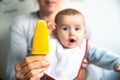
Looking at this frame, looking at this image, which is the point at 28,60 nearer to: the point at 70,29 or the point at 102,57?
the point at 70,29

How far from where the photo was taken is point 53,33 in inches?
42.7

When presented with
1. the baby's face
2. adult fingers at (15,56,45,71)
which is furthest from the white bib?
adult fingers at (15,56,45,71)

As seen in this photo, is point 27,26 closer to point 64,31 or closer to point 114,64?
point 64,31

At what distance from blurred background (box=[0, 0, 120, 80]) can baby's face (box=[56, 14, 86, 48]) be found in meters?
0.32

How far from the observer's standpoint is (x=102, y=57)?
108 centimetres

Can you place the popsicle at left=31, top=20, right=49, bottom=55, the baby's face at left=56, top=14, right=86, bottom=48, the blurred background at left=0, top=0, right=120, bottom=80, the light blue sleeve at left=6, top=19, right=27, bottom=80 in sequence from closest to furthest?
the popsicle at left=31, top=20, right=49, bottom=55, the baby's face at left=56, top=14, right=86, bottom=48, the light blue sleeve at left=6, top=19, right=27, bottom=80, the blurred background at left=0, top=0, right=120, bottom=80

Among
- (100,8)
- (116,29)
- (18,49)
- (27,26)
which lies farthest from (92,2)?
(18,49)

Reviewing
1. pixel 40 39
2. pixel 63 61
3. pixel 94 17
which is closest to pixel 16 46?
pixel 63 61

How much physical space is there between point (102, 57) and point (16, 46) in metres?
0.42

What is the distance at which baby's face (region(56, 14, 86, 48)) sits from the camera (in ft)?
3.24

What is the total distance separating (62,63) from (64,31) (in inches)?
5.5

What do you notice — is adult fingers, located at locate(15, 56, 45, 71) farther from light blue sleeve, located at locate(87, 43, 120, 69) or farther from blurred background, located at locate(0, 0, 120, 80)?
blurred background, located at locate(0, 0, 120, 80)

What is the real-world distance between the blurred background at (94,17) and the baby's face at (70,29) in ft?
1.05

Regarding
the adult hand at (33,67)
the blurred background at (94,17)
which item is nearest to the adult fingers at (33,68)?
the adult hand at (33,67)
